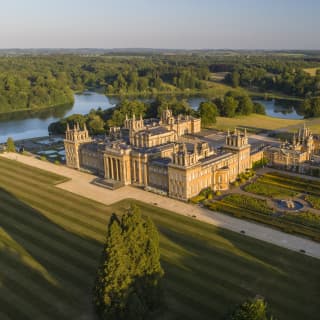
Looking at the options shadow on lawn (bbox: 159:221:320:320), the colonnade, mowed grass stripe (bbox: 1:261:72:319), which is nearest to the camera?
shadow on lawn (bbox: 159:221:320:320)

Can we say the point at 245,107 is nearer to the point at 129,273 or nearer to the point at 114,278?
the point at 129,273

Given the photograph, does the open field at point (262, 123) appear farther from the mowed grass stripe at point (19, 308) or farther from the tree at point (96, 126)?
the mowed grass stripe at point (19, 308)

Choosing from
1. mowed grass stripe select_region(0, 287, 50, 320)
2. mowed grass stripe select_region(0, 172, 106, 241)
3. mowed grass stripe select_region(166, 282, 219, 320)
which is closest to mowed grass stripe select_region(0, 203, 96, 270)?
mowed grass stripe select_region(0, 172, 106, 241)

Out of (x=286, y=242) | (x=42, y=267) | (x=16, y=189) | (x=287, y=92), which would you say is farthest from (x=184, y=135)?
(x=287, y=92)

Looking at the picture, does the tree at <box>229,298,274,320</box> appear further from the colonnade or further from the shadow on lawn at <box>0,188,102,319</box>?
the colonnade

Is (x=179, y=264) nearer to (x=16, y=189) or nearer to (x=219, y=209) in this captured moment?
(x=219, y=209)

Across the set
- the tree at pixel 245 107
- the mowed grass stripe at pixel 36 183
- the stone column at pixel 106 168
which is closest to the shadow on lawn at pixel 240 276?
the mowed grass stripe at pixel 36 183

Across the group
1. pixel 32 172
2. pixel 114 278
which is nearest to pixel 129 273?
pixel 114 278
